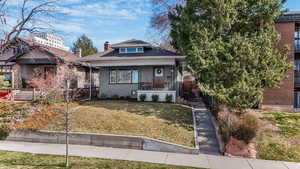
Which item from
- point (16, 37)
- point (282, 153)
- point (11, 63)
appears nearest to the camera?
point (282, 153)

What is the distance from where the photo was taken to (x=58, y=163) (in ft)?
21.5

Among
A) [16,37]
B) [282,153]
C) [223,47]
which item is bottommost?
[282,153]

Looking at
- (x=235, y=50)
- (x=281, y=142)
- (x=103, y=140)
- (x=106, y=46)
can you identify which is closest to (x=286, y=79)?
(x=235, y=50)

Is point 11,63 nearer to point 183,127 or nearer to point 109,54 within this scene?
point 109,54

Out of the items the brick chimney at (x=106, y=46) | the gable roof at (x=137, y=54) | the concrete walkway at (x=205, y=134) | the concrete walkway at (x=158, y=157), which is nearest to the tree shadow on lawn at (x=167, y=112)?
the concrete walkway at (x=205, y=134)

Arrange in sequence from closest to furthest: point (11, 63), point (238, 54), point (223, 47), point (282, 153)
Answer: point (282, 153) → point (238, 54) → point (223, 47) → point (11, 63)

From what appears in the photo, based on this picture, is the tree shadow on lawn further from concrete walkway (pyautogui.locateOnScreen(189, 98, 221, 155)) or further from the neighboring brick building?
the neighboring brick building

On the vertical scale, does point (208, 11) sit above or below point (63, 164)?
above

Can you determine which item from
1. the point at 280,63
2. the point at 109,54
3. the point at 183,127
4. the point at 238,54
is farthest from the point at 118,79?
the point at 280,63

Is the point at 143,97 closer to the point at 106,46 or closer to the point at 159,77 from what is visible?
the point at 159,77

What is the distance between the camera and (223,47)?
10.2 meters

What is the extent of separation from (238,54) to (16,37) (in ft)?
40.0

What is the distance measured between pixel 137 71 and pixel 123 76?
1.38 metres

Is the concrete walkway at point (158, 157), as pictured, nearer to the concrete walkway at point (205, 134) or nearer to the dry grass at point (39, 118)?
the concrete walkway at point (205, 134)
